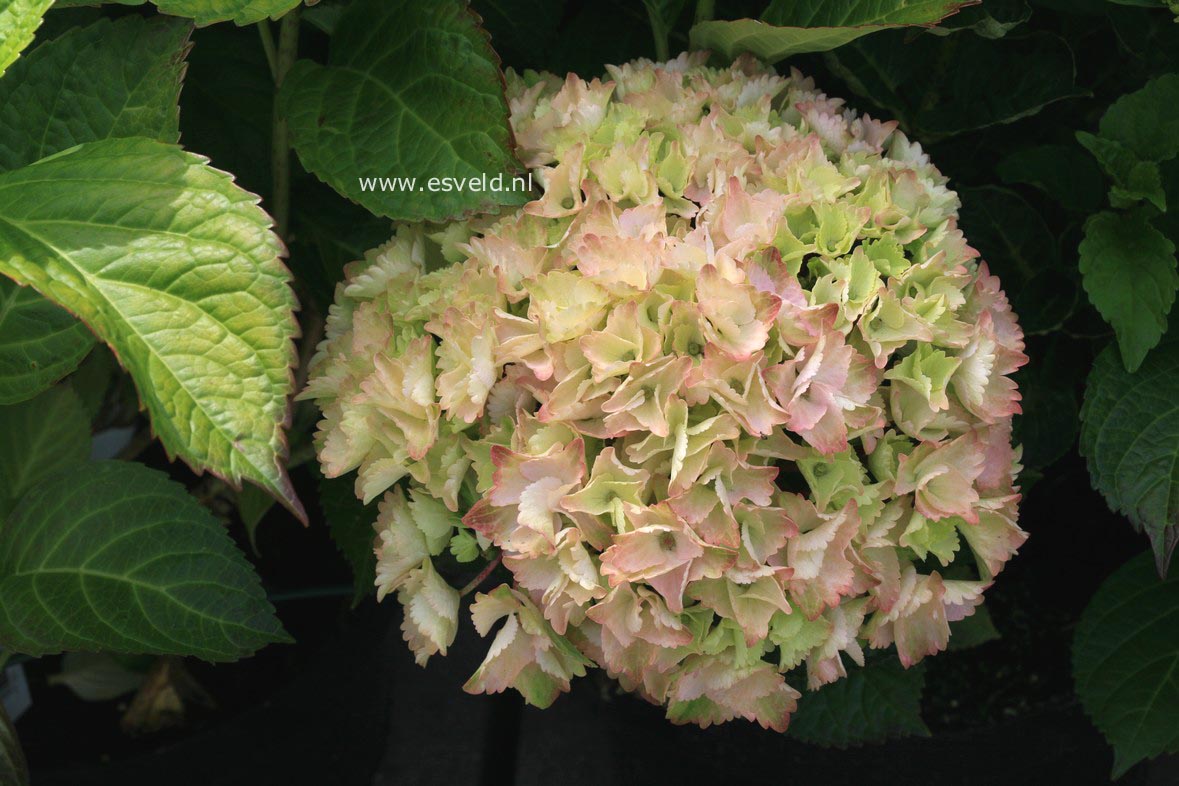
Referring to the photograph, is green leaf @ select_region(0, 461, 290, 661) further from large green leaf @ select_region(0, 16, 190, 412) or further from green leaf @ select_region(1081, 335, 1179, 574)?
green leaf @ select_region(1081, 335, 1179, 574)

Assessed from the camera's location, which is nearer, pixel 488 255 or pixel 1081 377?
pixel 488 255

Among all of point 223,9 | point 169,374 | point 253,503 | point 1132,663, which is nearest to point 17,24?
point 223,9

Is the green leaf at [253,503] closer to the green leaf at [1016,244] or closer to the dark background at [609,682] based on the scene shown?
the dark background at [609,682]

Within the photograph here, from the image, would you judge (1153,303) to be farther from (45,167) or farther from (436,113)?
(45,167)

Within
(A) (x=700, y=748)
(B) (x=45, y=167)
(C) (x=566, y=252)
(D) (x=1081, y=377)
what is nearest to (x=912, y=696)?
(A) (x=700, y=748)

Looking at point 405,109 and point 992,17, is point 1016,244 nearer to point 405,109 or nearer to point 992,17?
point 992,17

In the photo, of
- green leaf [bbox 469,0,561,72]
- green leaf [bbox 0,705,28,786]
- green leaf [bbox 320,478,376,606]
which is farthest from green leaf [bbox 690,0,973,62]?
green leaf [bbox 0,705,28,786]
